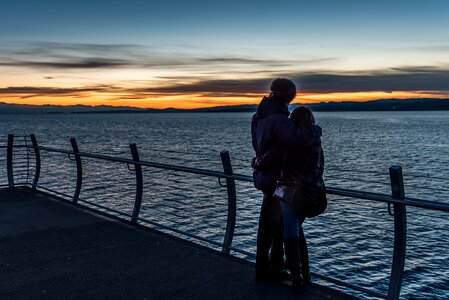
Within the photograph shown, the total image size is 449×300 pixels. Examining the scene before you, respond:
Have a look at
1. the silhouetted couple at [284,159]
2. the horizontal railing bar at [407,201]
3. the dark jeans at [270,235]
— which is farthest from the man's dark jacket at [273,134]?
the horizontal railing bar at [407,201]

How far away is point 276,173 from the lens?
15.0ft

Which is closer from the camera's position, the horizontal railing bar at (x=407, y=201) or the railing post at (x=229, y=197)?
the horizontal railing bar at (x=407, y=201)

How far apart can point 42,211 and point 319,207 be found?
542 centimetres

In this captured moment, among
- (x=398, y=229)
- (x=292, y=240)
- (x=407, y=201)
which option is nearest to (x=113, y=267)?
(x=292, y=240)

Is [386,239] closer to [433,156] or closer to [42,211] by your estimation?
[42,211]

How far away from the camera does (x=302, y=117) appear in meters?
4.32

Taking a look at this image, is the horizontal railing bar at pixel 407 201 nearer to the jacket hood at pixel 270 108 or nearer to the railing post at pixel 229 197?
the jacket hood at pixel 270 108

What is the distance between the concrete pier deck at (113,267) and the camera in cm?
466

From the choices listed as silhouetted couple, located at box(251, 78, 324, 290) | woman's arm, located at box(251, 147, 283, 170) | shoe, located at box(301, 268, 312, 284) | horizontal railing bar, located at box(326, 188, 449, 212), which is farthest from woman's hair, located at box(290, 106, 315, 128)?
shoe, located at box(301, 268, 312, 284)

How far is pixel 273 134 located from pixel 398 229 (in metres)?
1.26

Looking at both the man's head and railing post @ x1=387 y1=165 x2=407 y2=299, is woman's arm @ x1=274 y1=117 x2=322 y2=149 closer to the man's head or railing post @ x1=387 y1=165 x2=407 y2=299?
the man's head

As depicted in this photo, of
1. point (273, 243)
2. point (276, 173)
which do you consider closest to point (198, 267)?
point (273, 243)

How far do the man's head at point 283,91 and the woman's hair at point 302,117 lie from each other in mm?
175

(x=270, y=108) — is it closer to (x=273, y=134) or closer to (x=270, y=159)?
(x=273, y=134)
